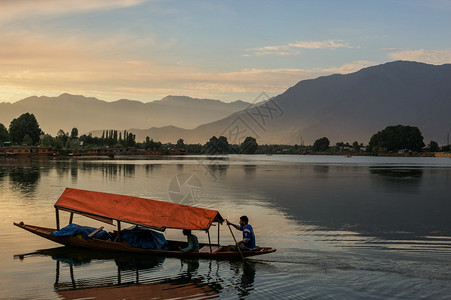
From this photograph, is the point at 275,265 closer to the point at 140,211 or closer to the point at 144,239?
the point at 144,239

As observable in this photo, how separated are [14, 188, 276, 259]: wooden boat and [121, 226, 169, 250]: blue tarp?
0.96 ft

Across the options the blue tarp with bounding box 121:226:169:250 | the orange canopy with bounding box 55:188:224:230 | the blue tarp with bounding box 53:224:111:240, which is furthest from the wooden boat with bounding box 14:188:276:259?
the blue tarp with bounding box 121:226:169:250

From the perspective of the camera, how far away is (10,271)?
2042cm

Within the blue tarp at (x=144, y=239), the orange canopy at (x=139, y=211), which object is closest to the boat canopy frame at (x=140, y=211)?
the orange canopy at (x=139, y=211)

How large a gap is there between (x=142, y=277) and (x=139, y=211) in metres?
4.61

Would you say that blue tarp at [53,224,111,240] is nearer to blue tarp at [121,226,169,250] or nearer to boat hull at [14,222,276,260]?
boat hull at [14,222,276,260]

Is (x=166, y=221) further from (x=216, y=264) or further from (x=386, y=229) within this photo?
(x=386, y=229)

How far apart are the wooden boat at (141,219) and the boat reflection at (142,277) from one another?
0.51 meters

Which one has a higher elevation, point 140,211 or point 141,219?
point 140,211

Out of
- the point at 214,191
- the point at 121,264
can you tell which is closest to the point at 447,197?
the point at 214,191

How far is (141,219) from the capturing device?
23219 mm

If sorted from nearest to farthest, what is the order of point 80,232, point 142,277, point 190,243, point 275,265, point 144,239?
point 142,277 < point 275,265 < point 190,243 < point 144,239 < point 80,232

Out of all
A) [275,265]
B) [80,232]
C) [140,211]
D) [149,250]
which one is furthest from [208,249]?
[80,232]

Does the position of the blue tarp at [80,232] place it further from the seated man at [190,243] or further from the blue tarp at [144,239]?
the seated man at [190,243]
